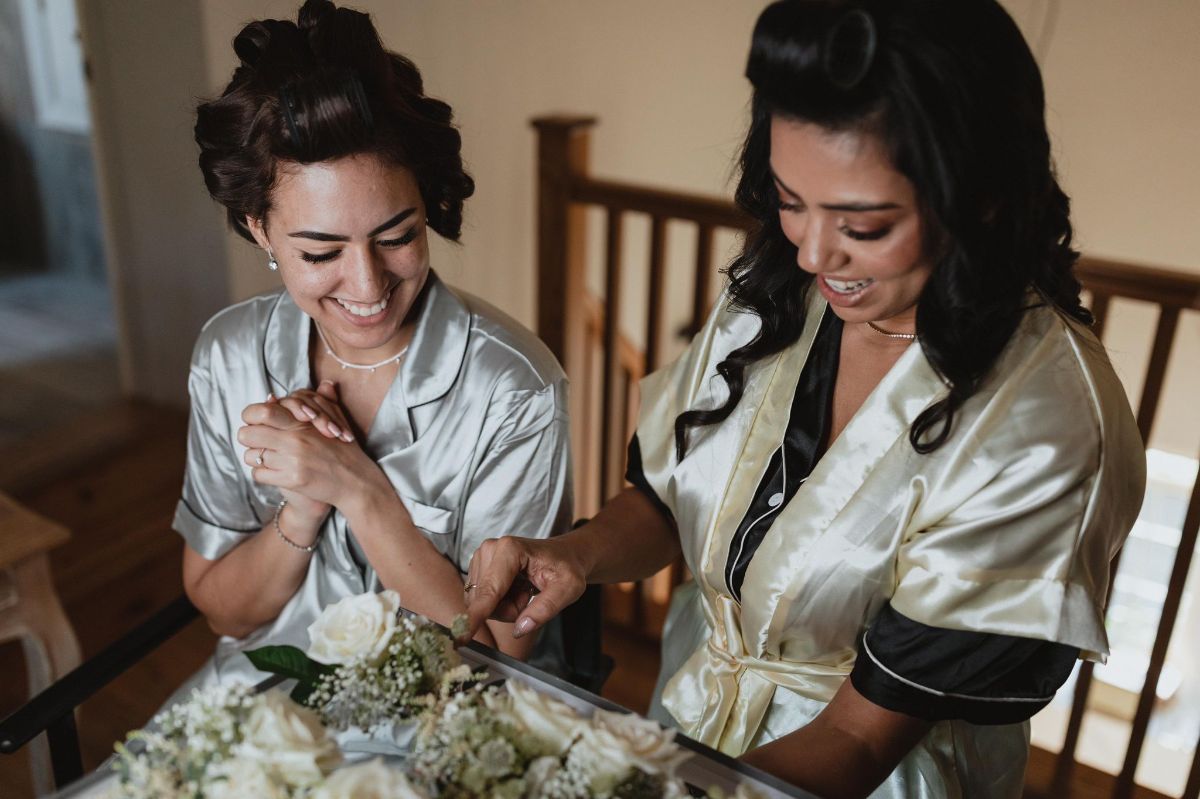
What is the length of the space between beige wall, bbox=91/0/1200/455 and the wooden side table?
151 cm

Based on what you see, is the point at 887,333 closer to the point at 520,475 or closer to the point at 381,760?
the point at 520,475

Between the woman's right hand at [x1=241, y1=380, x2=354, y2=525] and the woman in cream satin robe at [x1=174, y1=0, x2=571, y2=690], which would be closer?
the woman in cream satin robe at [x1=174, y1=0, x2=571, y2=690]

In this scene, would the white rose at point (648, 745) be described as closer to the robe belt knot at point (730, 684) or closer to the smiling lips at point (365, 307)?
the robe belt knot at point (730, 684)

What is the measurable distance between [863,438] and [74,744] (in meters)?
1.03

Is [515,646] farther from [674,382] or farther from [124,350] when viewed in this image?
[124,350]

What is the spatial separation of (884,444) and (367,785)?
674 millimetres

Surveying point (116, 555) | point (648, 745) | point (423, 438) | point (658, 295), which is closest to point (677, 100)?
point (658, 295)

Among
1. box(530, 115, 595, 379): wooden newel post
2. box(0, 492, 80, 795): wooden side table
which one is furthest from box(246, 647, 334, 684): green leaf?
box(530, 115, 595, 379): wooden newel post

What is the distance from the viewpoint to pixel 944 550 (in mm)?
1084

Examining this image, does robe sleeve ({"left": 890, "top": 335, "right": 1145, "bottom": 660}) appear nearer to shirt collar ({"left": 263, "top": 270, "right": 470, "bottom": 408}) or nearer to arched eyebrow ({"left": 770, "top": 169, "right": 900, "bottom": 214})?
arched eyebrow ({"left": 770, "top": 169, "right": 900, "bottom": 214})

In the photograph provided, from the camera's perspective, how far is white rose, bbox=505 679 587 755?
0.80 metres

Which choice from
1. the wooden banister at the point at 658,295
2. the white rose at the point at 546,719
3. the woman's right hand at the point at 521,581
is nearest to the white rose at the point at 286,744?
the white rose at the point at 546,719

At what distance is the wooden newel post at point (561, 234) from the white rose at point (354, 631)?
1765 mm

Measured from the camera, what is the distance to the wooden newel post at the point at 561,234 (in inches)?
102
